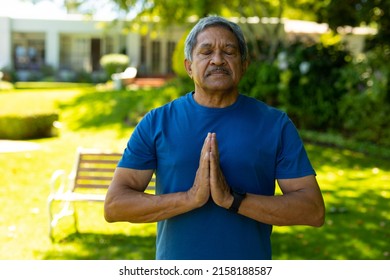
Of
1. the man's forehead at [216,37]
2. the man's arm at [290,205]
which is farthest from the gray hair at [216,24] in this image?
the man's arm at [290,205]

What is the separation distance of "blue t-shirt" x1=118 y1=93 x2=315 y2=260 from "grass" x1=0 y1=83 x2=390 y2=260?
3783 millimetres

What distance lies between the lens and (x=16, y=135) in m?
14.8

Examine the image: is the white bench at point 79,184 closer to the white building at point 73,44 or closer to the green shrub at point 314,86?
the green shrub at point 314,86

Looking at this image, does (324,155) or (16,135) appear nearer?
(324,155)

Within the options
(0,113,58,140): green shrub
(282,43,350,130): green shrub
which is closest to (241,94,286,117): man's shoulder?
(0,113,58,140): green shrub

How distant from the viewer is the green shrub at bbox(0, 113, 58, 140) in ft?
48.4

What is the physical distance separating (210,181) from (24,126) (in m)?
13.2

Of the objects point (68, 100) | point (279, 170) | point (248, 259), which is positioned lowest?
point (68, 100)

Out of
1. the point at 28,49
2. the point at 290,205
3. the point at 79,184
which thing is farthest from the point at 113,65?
the point at 290,205

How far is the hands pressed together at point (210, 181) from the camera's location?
235cm

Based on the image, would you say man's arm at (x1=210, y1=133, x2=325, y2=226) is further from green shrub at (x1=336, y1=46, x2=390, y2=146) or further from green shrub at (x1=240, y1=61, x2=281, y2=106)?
green shrub at (x1=240, y1=61, x2=281, y2=106)

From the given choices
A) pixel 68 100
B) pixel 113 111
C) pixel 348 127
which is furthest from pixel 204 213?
pixel 68 100
